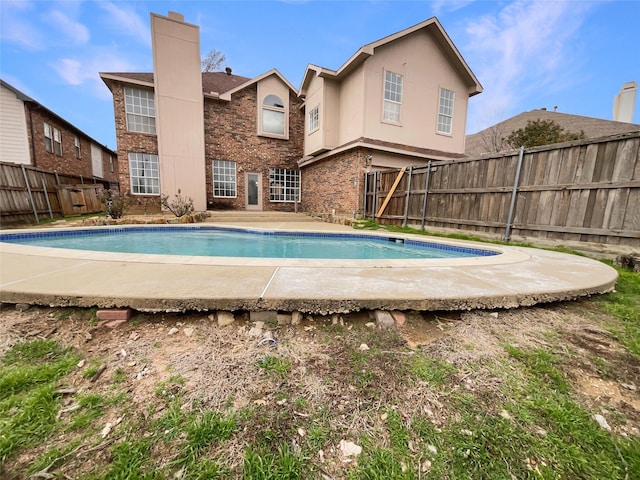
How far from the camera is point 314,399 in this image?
1.49 meters

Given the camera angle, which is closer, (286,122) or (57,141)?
(286,122)

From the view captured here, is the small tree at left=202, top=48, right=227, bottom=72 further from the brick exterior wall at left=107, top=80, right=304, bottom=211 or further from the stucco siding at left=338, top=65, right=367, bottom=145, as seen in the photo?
the stucco siding at left=338, top=65, right=367, bottom=145

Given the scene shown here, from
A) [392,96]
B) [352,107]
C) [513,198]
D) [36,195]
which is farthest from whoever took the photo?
[352,107]

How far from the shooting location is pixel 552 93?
22.1m

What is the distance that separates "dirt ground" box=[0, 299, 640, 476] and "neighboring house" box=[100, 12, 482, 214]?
8683mm

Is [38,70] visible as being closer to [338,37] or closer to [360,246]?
[338,37]

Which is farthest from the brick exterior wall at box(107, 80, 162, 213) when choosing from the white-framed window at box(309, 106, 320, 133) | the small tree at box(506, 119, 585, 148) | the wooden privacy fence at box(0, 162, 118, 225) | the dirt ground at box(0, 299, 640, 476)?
the small tree at box(506, 119, 585, 148)

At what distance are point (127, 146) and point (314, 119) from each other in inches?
341

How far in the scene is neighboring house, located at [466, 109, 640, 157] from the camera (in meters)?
18.2

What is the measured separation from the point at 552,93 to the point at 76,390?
3156 centimetres

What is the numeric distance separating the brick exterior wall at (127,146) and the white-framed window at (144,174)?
0.16 m

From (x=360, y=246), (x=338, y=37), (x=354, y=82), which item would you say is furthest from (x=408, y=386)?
(x=338, y=37)

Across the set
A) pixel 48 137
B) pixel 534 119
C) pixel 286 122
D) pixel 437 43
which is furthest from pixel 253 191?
pixel 534 119

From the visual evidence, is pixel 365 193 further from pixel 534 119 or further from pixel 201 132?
pixel 534 119
